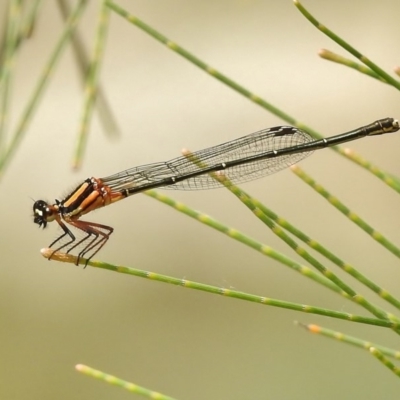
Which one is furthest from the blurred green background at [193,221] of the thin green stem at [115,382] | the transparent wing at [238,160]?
the thin green stem at [115,382]

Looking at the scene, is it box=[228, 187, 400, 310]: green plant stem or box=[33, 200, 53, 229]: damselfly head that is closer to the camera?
box=[228, 187, 400, 310]: green plant stem

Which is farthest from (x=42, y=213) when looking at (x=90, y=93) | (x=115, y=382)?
(x=115, y=382)

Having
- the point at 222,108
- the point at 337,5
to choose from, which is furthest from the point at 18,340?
the point at 337,5

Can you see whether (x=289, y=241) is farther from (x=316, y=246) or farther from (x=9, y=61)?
(x=9, y=61)

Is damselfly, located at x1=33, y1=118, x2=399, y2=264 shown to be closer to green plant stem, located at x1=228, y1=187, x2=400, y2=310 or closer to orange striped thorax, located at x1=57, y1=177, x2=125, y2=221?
orange striped thorax, located at x1=57, y1=177, x2=125, y2=221

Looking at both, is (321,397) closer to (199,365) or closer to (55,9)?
(199,365)

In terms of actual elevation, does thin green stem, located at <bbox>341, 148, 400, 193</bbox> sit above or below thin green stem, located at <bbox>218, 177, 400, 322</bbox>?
above

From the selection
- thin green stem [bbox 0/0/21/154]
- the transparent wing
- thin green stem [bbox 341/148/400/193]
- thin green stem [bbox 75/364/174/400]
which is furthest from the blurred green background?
thin green stem [bbox 75/364/174/400]

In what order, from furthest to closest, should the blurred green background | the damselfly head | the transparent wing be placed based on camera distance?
the blurred green background, the transparent wing, the damselfly head
